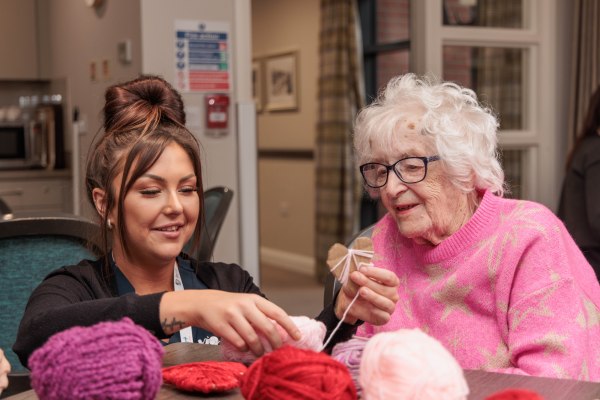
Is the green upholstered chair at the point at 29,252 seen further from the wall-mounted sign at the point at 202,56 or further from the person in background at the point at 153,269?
the wall-mounted sign at the point at 202,56

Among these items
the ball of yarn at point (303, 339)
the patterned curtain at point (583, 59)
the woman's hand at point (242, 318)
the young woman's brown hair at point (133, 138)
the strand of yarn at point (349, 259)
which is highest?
the patterned curtain at point (583, 59)

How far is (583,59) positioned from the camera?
4516 mm

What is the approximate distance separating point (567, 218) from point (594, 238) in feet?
0.61

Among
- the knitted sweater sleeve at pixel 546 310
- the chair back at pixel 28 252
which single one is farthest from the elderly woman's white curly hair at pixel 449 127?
the chair back at pixel 28 252

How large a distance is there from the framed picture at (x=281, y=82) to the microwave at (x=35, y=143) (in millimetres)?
2193

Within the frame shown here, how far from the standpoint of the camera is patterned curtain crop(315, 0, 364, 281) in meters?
6.33

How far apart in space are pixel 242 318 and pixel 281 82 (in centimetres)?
643

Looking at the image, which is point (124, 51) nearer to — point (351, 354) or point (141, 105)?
point (141, 105)

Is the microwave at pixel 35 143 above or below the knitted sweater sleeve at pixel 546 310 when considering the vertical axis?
above

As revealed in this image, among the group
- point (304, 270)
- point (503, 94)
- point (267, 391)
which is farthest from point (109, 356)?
point (304, 270)

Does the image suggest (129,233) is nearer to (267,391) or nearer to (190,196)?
(190,196)

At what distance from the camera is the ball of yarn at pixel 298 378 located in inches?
35.0

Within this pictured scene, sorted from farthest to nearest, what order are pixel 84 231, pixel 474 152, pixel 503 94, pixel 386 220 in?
pixel 503 94
pixel 84 231
pixel 386 220
pixel 474 152

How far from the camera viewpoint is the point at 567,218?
11.1 ft
